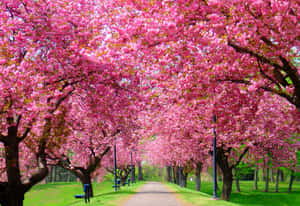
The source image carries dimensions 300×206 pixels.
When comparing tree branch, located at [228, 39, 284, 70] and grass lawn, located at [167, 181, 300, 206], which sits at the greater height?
tree branch, located at [228, 39, 284, 70]

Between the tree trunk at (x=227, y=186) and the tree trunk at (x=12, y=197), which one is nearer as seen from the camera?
the tree trunk at (x=12, y=197)

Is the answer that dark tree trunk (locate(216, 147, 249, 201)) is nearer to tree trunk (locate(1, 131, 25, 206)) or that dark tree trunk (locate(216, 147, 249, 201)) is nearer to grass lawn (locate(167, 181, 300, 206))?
grass lawn (locate(167, 181, 300, 206))

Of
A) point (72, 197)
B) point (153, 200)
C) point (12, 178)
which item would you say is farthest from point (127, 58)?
point (72, 197)

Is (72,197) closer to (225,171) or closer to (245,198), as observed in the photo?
(245,198)

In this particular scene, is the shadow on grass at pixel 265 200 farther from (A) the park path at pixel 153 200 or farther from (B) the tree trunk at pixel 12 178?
(B) the tree trunk at pixel 12 178

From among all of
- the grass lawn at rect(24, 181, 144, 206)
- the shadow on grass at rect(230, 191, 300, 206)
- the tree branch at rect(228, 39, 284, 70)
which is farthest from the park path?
the shadow on grass at rect(230, 191, 300, 206)

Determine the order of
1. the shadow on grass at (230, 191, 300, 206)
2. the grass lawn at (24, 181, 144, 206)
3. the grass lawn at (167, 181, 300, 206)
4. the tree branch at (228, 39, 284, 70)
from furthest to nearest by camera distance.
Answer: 1. the shadow on grass at (230, 191, 300, 206)
2. the grass lawn at (24, 181, 144, 206)
3. the grass lawn at (167, 181, 300, 206)
4. the tree branch at (228, 39, 284, 70)

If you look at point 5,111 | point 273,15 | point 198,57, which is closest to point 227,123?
point 198,57

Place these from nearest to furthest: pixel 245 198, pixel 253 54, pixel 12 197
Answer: pixel 253 54, pixel 12 197, pixel 245 198

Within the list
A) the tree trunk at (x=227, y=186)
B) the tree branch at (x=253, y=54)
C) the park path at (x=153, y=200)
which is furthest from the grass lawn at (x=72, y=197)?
the tree branch at (x=253, y=54)

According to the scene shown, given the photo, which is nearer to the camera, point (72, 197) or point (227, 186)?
point (227, 186)

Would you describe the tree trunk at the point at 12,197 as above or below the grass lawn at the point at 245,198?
above

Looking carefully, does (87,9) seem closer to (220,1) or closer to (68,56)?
(68,56)

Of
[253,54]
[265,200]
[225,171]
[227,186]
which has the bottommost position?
[265,200]
